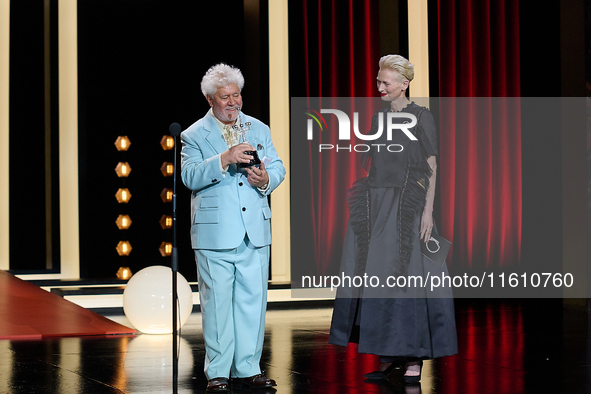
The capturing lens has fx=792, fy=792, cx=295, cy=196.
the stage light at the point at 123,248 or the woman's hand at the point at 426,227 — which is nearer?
the woman's hand at the point at 426,227

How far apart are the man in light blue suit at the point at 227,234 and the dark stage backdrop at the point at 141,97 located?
466 cm

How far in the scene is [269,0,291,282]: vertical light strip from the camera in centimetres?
712

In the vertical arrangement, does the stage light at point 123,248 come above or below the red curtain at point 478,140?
below

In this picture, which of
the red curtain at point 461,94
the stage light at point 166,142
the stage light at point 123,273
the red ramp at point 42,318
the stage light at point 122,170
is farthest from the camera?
the stage light at point 166,142

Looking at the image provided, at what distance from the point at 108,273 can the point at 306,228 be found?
81.5 inches

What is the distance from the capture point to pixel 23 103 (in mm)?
7719

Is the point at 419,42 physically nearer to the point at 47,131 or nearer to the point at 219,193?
the point at 47,131

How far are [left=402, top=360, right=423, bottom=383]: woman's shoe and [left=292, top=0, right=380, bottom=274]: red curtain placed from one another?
3.98 m

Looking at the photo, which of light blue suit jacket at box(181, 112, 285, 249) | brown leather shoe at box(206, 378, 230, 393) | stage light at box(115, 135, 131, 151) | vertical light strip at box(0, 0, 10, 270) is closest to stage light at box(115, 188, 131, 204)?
stage light at box(115, 135, 131, 151)

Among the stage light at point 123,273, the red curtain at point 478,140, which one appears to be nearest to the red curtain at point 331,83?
the red curtain at point 478,140

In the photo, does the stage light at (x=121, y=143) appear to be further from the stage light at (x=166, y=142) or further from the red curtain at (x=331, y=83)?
the red curtain at (x=331, y=83)

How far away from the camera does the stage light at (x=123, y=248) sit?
7.42m

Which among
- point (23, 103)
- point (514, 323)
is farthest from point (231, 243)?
point (23, 103)

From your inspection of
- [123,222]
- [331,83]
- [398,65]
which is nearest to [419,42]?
[331,83]
